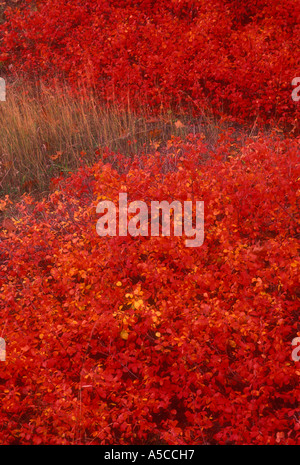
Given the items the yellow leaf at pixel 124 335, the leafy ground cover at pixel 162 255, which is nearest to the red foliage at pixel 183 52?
the leafy ground cover at pixel 162 255

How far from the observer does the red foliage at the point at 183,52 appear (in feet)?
24.6

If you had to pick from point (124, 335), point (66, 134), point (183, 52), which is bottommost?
point (124, 335)

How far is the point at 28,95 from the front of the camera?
8930 mm

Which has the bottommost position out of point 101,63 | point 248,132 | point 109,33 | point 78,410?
point 78,410

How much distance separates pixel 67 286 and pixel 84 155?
331 centimetres

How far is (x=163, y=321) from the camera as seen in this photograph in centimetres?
414

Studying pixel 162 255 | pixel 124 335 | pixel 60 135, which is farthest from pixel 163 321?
pixel 60 135

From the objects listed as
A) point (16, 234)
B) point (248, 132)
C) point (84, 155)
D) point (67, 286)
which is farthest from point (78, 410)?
point (248, 132)

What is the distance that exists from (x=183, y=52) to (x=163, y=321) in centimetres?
584

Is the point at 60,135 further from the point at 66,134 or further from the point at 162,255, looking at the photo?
the point at 162,255

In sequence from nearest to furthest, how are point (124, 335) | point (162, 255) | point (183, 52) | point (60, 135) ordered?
point (124, 335) → point (162, 255) → point (60, 135) → point (183, 52)

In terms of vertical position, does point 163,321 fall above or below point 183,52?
below
